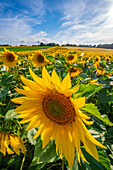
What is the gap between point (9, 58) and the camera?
3141mm

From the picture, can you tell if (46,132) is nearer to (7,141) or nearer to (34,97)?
(34,97)

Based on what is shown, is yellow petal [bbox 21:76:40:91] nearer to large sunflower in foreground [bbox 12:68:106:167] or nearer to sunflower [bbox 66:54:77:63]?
large sunflower in foreground [bbox 12:68:106:167]

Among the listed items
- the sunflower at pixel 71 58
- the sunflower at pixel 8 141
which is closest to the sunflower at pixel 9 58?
the sunflower at pixel 71 58

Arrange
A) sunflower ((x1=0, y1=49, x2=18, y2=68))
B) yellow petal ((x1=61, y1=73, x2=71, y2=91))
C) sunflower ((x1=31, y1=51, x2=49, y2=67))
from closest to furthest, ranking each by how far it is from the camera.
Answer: yellow petal ((x1=61, y1=73, x2=71, y2=91)), sunflower ((x1=31, y1=51, x2=49, y2=67)), sunflower ((x1=0, y1=49, x2=18, y2=68))

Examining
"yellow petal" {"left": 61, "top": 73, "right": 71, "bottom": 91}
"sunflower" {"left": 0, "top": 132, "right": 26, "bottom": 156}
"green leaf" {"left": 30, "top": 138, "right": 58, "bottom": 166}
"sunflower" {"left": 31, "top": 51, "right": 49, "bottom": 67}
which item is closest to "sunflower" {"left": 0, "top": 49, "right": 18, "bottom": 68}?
"sunflower" {"left": 31, "top": 51, "right": 49, "bottom": 67}

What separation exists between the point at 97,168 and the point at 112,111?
1.18m

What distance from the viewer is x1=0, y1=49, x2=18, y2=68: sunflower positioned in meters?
3.10

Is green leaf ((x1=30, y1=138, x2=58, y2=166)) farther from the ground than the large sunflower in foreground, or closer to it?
closer to it

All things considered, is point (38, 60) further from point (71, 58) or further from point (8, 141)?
point (8, 141)

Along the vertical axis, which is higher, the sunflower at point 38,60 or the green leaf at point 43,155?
the sunflower at point 38,60

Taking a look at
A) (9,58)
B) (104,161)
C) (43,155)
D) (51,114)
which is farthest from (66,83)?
(9,58)

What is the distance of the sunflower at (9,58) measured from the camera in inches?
122

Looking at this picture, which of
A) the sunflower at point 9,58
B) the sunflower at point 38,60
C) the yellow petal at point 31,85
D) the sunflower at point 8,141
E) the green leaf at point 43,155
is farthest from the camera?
the sunflower at point 9,58

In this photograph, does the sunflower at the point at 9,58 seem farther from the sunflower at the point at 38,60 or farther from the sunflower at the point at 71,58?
the sunflower at the point at 71,58
